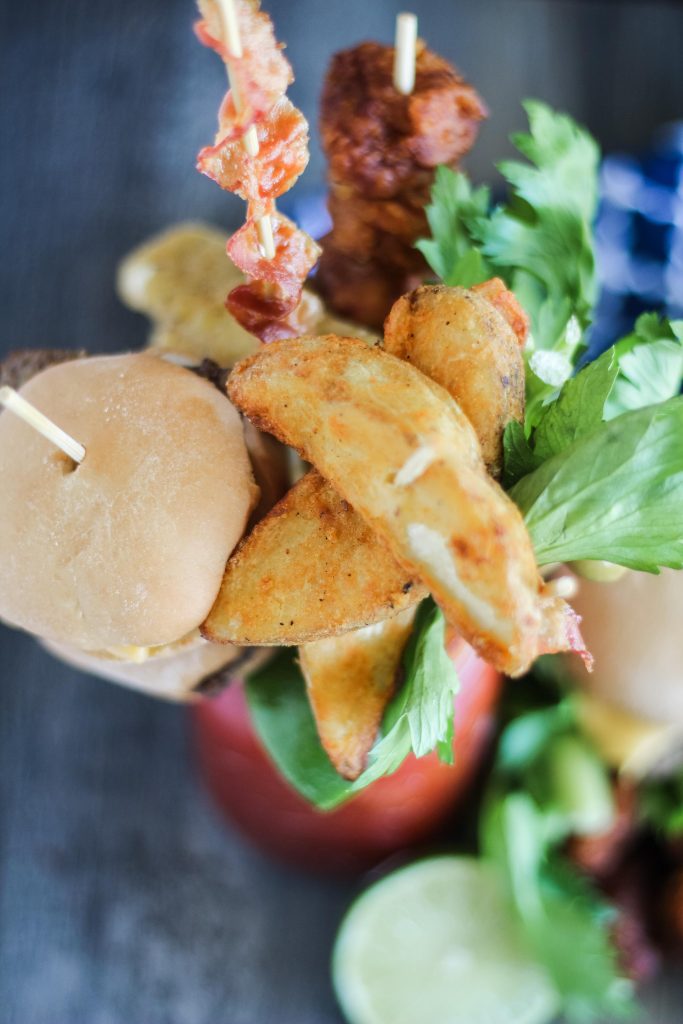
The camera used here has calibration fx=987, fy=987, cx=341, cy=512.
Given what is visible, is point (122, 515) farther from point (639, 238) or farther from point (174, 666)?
point (639, 238)

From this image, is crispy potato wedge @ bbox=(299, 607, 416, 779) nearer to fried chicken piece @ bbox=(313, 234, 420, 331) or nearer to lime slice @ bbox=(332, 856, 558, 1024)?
fried chicken piece @ bbox=(313, 234, 420, 331)

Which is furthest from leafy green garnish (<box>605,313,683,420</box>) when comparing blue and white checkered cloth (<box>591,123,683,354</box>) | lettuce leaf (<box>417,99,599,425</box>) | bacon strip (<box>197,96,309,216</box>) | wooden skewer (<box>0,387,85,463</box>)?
blue and white checkered cloth (<box>591,123,683,354</box>)

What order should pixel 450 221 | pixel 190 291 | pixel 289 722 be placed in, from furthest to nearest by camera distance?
pixel 190 291 → pixel 289 722 → pixel 450 221

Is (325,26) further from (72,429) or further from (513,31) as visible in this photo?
(72,429)

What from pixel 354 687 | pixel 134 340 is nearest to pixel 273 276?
pixel 354 687

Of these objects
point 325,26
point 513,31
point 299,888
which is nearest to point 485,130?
point 513,31

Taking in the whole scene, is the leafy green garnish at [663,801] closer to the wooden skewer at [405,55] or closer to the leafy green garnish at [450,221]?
the leafy green garnish at [450,221]
